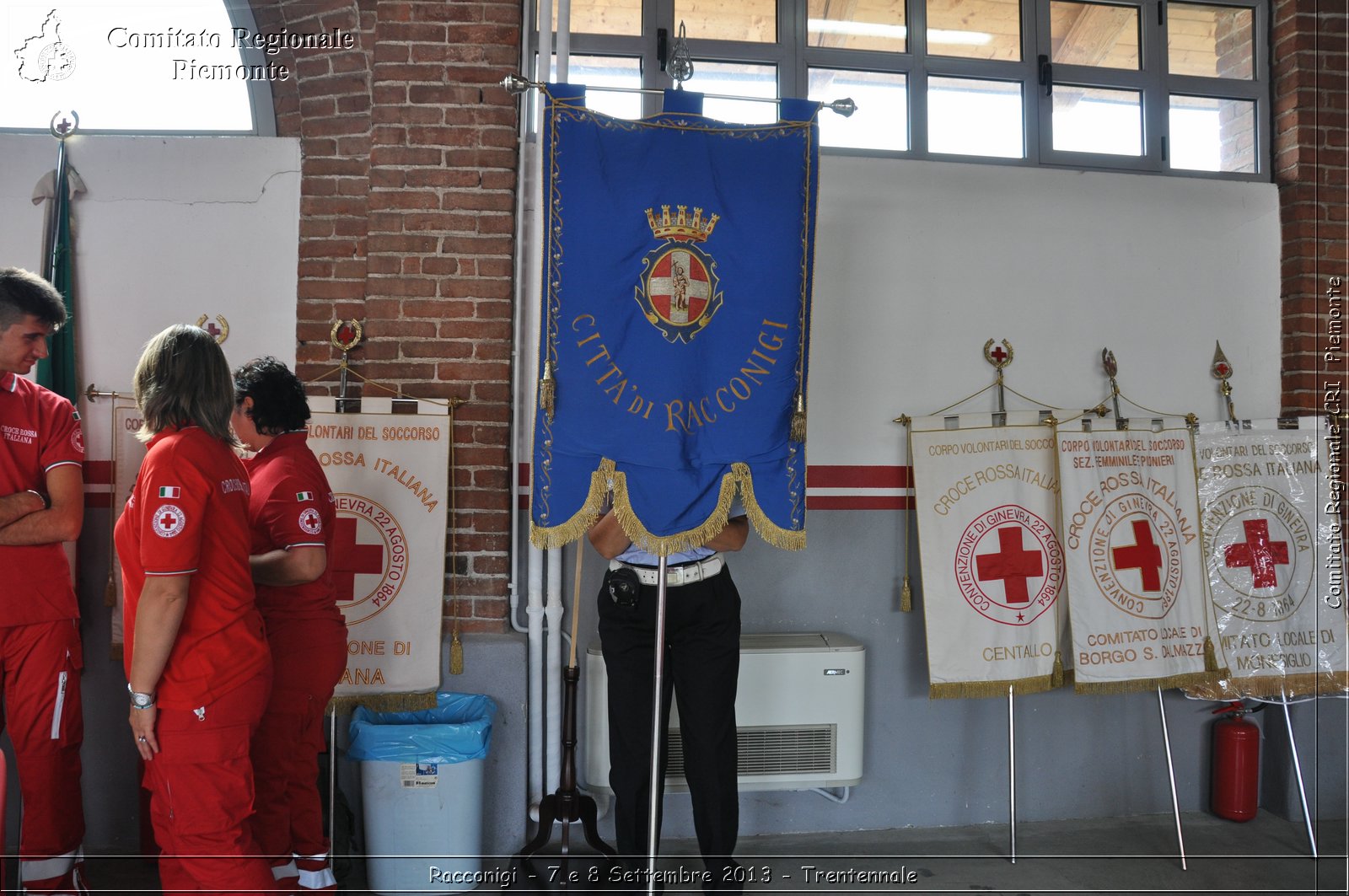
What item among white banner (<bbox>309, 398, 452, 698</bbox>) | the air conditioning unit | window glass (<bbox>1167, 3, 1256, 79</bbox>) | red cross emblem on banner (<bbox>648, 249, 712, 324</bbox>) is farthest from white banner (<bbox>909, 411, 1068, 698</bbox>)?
window glass (<bbox>1167, 3, 1256, 79</bbox>)

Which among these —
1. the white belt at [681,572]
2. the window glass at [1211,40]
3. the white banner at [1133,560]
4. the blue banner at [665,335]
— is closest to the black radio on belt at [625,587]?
the white belt at [681,572]

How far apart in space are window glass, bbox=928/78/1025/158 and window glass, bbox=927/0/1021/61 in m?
0.11

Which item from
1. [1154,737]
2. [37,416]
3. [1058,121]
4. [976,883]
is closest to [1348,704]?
[1154,737]

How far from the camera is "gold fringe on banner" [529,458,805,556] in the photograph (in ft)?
7.55

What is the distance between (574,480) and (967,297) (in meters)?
1.65

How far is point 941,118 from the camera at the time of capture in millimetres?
3369

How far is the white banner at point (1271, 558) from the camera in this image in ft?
10.1

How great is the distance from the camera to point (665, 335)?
2355mm

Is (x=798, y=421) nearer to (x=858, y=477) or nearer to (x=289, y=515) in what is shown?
(x=858, y=477)

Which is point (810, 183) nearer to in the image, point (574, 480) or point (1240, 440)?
point (574, 480)

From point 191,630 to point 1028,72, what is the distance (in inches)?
128

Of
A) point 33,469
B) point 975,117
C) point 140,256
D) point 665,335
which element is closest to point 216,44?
point 140,256

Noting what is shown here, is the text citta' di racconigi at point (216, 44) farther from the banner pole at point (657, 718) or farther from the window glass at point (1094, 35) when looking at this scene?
the window glass at point (1094, 35)

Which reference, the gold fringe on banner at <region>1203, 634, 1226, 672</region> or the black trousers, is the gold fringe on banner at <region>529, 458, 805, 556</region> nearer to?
the black trousers
